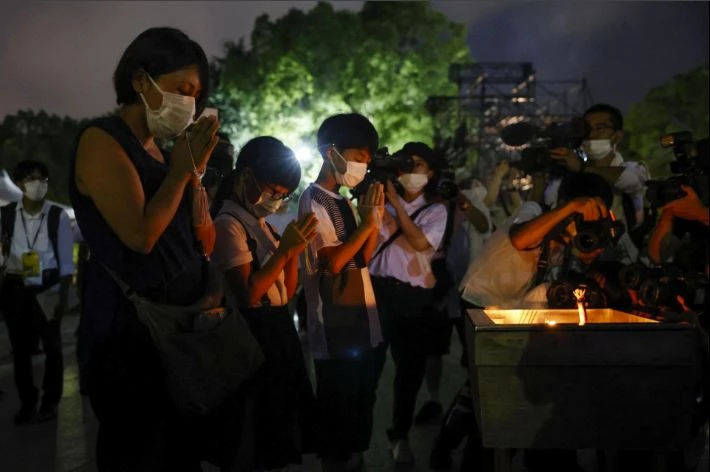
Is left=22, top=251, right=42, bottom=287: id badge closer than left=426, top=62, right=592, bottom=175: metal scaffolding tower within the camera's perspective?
Yes

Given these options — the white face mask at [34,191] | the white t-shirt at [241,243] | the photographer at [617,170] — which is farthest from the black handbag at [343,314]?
the white face mask at [34,191]

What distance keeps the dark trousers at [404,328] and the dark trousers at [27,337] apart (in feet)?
9.77

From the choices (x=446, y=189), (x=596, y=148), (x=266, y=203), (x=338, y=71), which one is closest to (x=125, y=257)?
(x=266, y=203)

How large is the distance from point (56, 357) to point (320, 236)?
3.64 m

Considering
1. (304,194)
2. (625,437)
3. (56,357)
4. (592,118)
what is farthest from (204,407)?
(56,357)

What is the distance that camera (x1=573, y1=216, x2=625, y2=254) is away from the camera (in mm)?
3562

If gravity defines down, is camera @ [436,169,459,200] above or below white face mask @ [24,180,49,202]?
below

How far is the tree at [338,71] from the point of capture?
1156 inches

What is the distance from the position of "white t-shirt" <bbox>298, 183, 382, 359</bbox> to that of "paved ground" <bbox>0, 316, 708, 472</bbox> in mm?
1273

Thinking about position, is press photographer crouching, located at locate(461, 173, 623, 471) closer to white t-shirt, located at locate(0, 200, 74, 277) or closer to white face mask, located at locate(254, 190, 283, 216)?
white face mask, located at locate(254, 190, 283, 216)

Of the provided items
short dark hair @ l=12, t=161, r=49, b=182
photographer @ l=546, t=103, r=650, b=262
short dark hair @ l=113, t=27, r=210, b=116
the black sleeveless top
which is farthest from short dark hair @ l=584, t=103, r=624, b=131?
short dark hair @ l=12, t=161, r=49, b=182

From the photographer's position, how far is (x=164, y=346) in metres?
2.54

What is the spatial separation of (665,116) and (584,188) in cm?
4365

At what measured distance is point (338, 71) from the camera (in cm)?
3030
